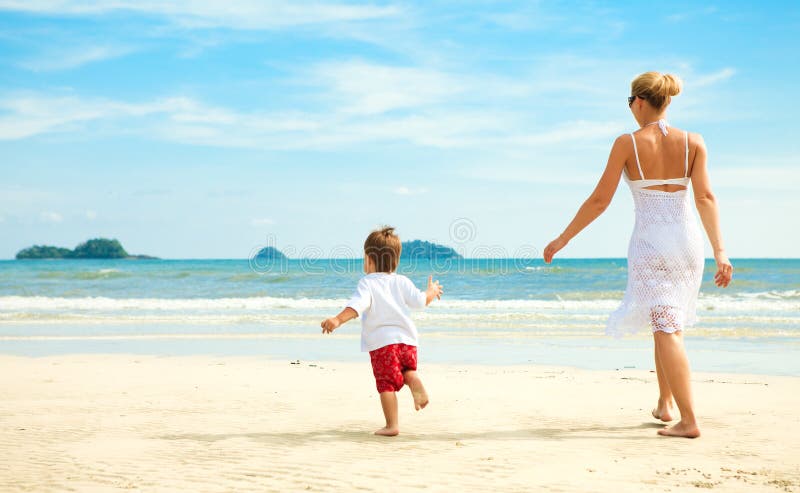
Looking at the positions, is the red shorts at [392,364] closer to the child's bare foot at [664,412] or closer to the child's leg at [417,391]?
the child's leg at [417,391]

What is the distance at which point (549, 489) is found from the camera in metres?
3.31

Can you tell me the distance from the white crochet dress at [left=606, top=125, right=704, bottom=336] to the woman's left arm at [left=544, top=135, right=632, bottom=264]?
0.26 ft

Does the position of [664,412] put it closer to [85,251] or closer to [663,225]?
[663,225]

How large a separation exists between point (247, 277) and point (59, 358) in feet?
90.2

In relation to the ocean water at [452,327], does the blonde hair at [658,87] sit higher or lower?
higher

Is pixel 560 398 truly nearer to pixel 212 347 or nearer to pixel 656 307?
pixel 656 307

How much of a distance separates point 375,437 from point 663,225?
2.14 metres

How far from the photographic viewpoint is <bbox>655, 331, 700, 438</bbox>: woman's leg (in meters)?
4.14

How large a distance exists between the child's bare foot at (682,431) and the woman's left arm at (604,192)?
126cm

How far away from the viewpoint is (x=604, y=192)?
4.25 meters

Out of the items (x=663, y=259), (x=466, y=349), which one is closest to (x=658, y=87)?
(x=663, y=259)

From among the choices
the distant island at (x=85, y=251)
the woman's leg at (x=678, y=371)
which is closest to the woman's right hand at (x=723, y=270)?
the woman's leg at (x=678, y=371)

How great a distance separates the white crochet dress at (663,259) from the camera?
4172 mm

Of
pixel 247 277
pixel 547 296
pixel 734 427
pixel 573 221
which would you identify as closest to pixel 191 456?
pixel 573 221
